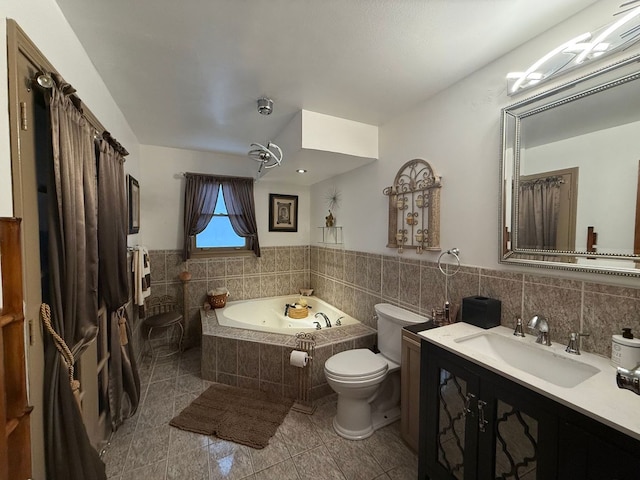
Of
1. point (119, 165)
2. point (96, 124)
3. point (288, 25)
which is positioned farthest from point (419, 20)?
point (119, 165)

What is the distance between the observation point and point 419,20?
4.19 ft

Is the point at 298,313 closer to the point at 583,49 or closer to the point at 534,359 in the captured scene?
the point at 534,359

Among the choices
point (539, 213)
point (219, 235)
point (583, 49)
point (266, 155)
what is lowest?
point (219, 235)

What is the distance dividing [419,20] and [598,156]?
42.4 inches

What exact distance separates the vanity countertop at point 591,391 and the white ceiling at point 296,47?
1648mm

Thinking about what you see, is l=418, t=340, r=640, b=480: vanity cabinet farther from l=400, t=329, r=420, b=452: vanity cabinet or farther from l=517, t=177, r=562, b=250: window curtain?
l=517, t=177, r=562, b=250: window curtain

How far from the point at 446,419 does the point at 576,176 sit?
141 cm

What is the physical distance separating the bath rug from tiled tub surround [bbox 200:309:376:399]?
0.11m

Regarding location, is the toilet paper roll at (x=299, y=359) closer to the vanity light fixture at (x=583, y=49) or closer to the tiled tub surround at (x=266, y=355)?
the tiled tub surround at (x=266, y=355)

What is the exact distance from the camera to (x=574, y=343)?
1215 mm

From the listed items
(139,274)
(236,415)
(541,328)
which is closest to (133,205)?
(139,274)

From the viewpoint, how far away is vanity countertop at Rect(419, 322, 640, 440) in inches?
30.9

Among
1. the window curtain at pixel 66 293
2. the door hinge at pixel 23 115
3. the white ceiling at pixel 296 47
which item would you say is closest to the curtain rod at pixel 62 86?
the window curtain at pixel 66 293

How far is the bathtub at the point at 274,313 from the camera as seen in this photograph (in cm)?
317
